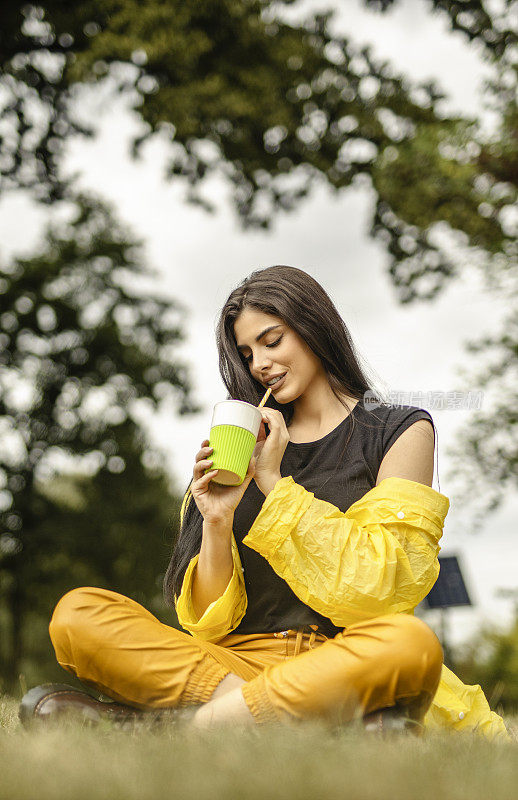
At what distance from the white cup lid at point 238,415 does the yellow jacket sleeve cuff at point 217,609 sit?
0.51 meters

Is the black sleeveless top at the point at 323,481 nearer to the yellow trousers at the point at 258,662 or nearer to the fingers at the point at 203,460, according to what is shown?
the yellow trousers at the point at 258,662

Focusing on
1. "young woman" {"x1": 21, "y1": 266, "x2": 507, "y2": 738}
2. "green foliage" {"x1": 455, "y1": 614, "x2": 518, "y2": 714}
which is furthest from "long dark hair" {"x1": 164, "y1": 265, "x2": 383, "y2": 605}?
"green foliage" {"x1": 455, "y1": 614, "x2": 518, "y2": 714}

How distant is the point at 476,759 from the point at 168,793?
560 millimetres

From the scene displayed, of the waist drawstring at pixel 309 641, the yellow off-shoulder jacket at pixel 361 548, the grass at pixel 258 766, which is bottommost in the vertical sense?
the grass at pixel 258 766

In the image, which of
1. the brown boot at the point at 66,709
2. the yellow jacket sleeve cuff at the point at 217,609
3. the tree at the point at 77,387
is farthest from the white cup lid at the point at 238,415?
the tree at the point at 77,387

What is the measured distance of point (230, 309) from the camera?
8.52 ft

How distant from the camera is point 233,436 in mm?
2021

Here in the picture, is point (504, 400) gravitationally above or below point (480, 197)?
below

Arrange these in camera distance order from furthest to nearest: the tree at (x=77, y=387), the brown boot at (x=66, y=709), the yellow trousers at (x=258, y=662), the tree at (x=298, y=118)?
the tree at (x=77, y=387) < the tree at (x=298, y=118) < the brown boot at (x=66, y=709) < the yellow trousers at (x=258, y=662)

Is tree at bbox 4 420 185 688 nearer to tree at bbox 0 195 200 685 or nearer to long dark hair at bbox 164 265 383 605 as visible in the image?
tree at bbox 0 195 200 685

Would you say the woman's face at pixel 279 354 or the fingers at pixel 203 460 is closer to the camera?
the fingers at pixel 203 460

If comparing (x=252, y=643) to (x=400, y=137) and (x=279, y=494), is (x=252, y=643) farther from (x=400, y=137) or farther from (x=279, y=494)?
(x=400, y=137)

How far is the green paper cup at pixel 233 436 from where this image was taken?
2.03 meters

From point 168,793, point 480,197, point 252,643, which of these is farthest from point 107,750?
point 480,197
